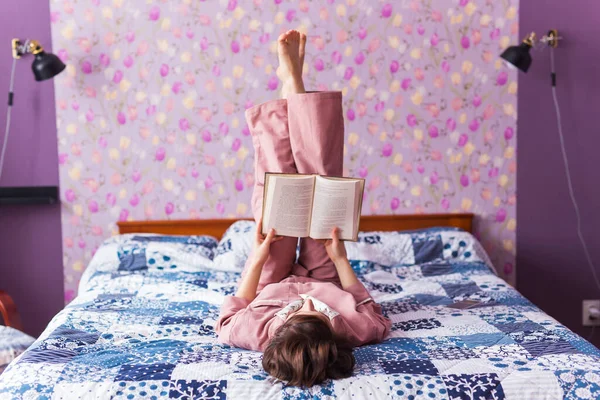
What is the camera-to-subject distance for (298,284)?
2.10 metres

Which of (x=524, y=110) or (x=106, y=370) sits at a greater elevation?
(x=524, y=110)

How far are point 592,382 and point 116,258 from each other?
204cm

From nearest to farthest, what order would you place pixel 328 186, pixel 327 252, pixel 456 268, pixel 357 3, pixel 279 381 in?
pixel 279 381 < pixel 328 186 < pixel 327 252 < pixel 456 268 < pixel 357 3

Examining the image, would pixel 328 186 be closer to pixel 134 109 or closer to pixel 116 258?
pixel 116 258

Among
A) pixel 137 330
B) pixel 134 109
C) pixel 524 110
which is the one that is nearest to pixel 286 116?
pixel 137 330

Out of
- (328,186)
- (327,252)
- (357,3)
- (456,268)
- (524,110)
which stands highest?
(357,3)

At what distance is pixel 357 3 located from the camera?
326 centimetres

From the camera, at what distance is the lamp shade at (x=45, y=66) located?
3.01 meters

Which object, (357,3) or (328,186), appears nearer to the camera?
(328,186)

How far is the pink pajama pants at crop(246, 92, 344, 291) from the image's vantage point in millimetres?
2174

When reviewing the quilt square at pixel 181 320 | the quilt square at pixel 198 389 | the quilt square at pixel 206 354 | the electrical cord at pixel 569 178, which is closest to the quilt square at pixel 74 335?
the quilt square at pixel 181 320

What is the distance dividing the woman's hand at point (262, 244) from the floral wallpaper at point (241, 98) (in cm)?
121

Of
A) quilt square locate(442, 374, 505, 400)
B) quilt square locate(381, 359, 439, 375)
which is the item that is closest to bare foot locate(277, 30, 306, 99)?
quilt square locate(381, 359, 439, 375)

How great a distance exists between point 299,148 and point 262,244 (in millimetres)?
358
